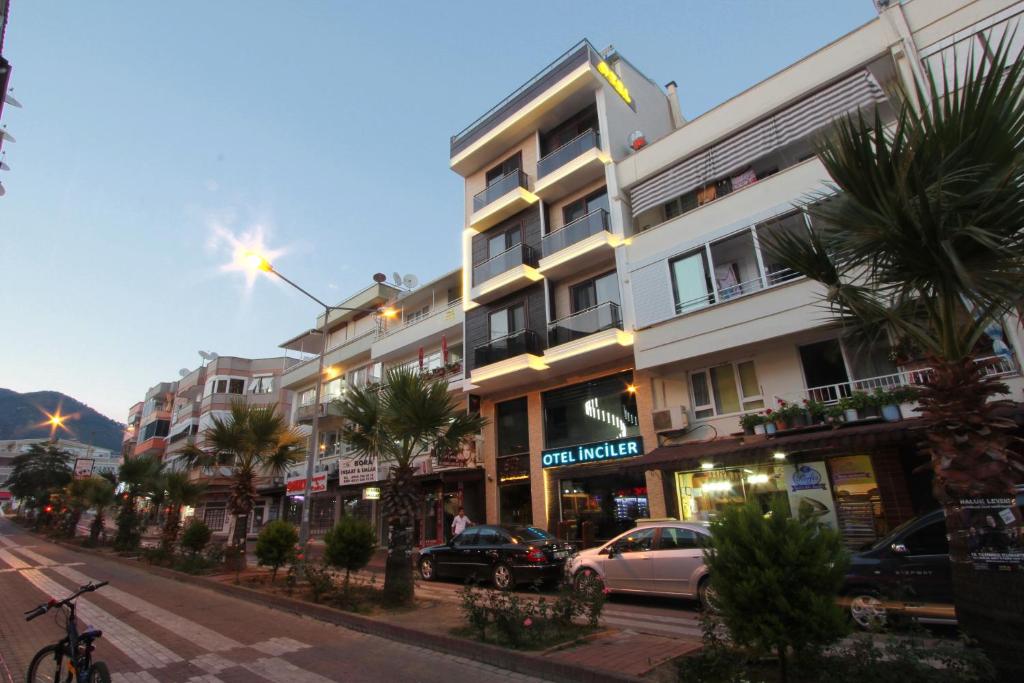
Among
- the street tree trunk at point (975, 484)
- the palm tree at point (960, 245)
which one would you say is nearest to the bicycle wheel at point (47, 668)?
the street tree trunk at point (975, 484)

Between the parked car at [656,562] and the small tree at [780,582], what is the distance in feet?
14.3

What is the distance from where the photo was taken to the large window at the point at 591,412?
1806 cm

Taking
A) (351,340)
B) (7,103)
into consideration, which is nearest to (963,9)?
(7,103)

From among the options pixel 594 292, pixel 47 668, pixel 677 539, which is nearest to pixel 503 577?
pixel 677 539

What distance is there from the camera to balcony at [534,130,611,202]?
19688 mm

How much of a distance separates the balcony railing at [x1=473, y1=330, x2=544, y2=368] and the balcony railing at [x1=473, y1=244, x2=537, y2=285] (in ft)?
9.19

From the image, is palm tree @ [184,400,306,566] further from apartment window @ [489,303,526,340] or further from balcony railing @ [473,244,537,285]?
balcony railing @ [473,244,537,285]

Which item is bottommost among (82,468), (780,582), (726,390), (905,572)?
(905,572)

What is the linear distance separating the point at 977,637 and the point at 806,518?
1.46 m

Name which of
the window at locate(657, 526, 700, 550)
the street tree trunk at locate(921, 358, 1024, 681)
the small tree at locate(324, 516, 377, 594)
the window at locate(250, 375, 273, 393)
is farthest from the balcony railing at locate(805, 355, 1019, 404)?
the window at locate(250, 375, 273, 393)

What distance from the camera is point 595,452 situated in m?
17.7

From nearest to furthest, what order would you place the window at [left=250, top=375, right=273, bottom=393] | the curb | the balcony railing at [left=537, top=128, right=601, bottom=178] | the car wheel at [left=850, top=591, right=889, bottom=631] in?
the curb, the car wheel at [left=850, top=591, right=889, bottom=631], the balcony railing at [left=537, top=128, right=601, bottom=178], the window at [left=250, top=375, right=273, bottom=393]

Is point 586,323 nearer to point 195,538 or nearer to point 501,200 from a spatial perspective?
point 501,200

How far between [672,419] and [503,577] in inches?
277
